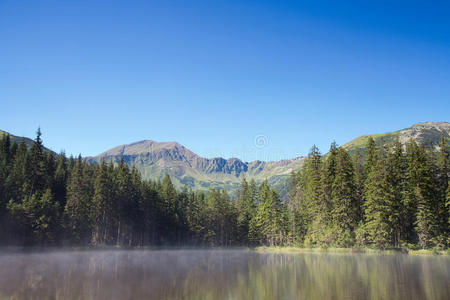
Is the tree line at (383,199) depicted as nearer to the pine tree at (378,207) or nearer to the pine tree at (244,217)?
the pine tree at (378,207)

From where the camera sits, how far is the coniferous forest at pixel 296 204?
2297 inches

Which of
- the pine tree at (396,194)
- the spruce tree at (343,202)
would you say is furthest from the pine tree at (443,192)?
the spruce tree at (343,202)

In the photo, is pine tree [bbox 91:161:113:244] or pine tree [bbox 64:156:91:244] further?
pine tree [bbox 91:161:113:244]

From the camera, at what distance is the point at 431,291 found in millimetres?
18875

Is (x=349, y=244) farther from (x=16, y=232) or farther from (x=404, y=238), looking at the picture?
(x=16, y=232)

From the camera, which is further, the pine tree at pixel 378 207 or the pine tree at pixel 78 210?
the pine tree at pixel 78 210

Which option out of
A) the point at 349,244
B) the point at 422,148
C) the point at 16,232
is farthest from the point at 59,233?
the point at 422,148

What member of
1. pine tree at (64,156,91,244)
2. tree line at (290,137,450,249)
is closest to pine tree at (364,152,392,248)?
tree line at (290,137,450,249)

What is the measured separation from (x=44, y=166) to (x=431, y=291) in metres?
74.2

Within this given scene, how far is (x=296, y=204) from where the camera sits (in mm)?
99250

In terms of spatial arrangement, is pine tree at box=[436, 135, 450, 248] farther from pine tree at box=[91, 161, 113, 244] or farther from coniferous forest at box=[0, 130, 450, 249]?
pine tree at box=[91, 161, 113, 244]

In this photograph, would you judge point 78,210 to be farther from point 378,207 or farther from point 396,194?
point 396,194

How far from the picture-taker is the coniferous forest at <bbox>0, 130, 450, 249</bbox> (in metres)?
58.3

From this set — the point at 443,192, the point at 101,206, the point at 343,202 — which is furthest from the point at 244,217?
the point at 443,192
